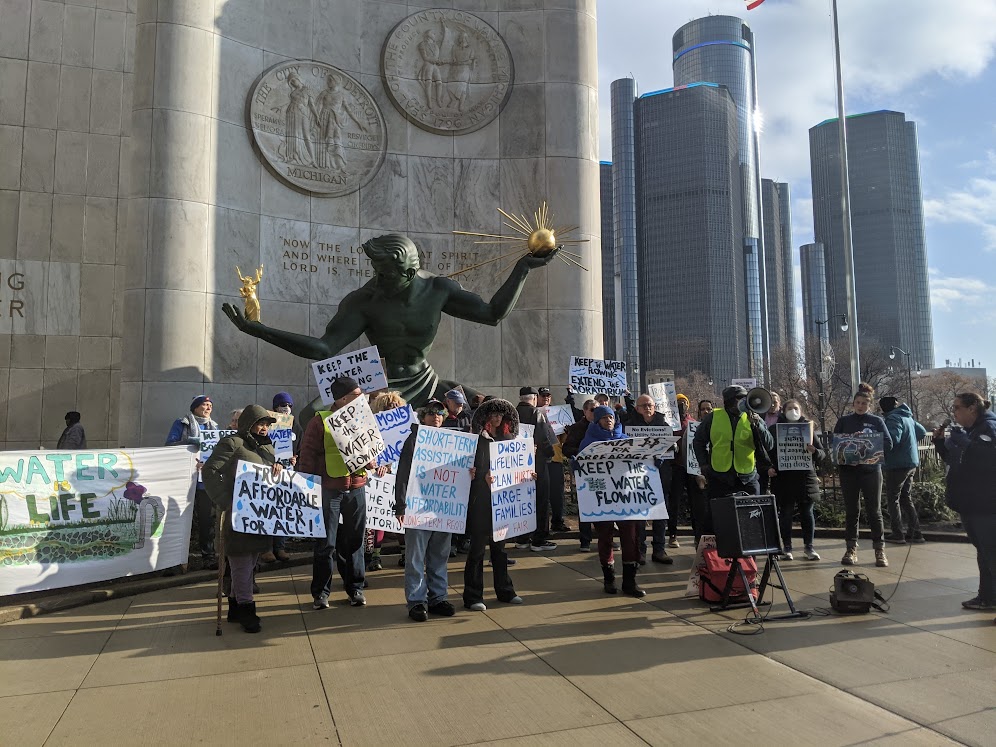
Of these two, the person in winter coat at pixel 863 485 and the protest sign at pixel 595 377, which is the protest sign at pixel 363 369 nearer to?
the protest sign at pixel 595 377

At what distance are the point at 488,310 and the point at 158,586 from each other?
5.36 metres

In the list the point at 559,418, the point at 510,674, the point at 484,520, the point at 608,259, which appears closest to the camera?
the point at 510,674

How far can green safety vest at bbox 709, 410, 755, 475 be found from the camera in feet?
25.3

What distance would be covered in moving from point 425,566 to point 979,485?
471 centimetres

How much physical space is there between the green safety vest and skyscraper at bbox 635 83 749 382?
88390mm

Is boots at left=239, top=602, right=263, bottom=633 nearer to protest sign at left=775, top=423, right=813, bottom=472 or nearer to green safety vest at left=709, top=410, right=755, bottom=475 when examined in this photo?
green safety vest at left=709, top=410, right=755, bottom=475

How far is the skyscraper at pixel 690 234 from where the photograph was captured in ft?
318

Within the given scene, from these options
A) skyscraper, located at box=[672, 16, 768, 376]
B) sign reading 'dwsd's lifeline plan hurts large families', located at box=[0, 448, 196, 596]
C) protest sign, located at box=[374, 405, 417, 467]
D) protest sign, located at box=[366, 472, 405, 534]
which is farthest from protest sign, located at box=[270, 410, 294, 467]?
skyscraper, located at box=[672, 16, 768, 376]

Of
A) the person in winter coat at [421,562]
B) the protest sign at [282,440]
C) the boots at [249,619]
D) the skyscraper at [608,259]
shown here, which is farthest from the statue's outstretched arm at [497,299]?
the skyscraper at [608,259]

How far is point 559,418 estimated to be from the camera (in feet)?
36.9

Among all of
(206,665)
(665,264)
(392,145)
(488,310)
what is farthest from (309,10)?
(665,264)

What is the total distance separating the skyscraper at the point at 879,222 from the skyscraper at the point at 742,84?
12692 millimetres

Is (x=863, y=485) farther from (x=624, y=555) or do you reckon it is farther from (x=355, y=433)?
(x=355, y=433)

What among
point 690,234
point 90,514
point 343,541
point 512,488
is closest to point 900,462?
point 512,488
